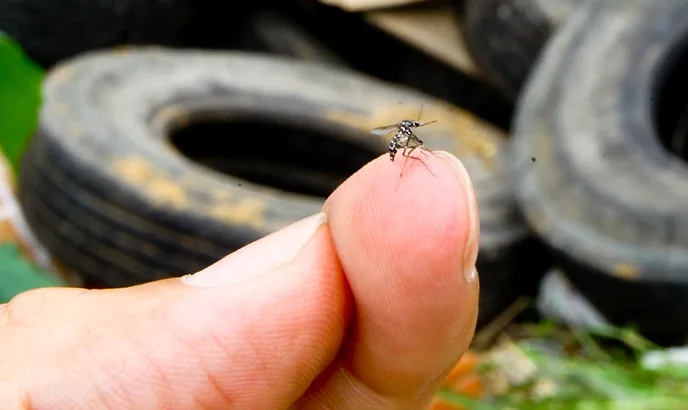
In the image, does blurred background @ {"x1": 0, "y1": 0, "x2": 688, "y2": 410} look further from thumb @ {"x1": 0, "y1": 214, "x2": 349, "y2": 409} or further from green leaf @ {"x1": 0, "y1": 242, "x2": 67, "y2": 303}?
thumb @ {"x1": 0, "y1": 214, "x2": 349, "y2": 409}

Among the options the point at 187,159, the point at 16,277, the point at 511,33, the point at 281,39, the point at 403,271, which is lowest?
the point at 16,277

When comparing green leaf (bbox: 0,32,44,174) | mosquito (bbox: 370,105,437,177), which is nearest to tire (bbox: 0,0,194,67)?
green leaf (bbox: 0,32,44,174)

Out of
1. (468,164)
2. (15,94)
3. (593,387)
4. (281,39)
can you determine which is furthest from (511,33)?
(15,94)

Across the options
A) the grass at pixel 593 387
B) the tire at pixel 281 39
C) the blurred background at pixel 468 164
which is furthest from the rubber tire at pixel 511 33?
the grass at pixel 593 387

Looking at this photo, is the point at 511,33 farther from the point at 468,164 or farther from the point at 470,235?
the point at 470,235

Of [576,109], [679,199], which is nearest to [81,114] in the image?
[576,109]

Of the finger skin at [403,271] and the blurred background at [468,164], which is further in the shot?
the blurred background at [468,164]

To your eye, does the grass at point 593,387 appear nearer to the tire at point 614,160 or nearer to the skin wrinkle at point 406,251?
the tire at point 614,160

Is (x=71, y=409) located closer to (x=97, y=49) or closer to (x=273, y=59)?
(x=273, y=59)
